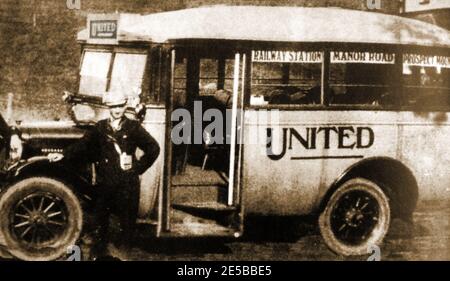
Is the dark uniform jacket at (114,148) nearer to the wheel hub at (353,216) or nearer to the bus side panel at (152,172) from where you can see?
the bus side panel at (152,172)

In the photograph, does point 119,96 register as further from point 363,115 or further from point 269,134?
point 363,115

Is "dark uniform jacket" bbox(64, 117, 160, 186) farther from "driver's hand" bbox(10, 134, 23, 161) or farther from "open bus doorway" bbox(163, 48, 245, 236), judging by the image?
"driver's hand" bbox(10, 134, 23, 161)

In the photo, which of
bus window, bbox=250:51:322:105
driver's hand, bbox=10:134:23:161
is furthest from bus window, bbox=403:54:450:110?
driver's hand, bbox=10:134:23:161

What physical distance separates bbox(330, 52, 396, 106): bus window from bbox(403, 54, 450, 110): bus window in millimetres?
188

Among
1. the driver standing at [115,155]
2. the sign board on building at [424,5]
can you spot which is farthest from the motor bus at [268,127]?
the sign board on building at [424,5]

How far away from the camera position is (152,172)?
487 cm

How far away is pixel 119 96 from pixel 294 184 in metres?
1.89

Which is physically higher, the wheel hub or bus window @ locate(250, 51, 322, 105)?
bus window @ locate(250, 51, 322, 105)

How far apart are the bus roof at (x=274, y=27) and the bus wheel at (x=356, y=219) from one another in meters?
1.50

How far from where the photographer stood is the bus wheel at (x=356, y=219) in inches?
211

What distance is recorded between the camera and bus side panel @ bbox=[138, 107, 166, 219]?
4832mm

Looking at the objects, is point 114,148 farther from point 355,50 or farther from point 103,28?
point 355,50

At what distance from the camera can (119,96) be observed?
483 centimetres
